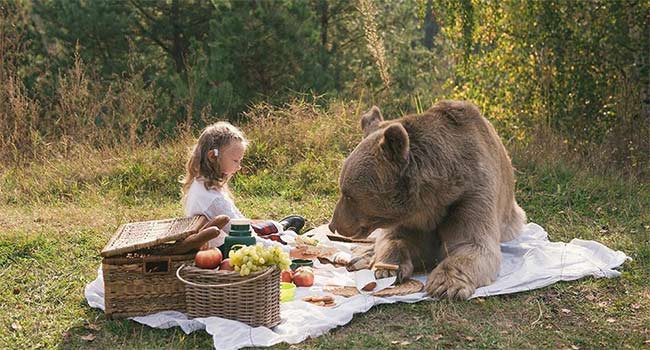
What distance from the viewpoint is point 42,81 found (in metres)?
12.5

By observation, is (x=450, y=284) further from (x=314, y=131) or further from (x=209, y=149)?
(x=314, y=131)

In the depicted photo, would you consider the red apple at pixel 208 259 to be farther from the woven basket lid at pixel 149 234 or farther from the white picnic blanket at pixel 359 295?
the white picnic blanket at pixel 359 295

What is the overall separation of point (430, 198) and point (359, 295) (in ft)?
2.33

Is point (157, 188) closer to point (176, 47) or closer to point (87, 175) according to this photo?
point (87, 175)

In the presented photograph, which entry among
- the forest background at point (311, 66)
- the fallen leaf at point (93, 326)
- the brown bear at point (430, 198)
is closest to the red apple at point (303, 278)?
the brown bear at point (430, 198)

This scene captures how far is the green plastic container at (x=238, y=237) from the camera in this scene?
441cm

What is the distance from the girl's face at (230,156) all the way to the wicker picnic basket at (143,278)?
846mm

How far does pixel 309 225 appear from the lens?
21.6 ft

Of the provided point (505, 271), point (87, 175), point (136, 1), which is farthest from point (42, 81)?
point (505, 271)

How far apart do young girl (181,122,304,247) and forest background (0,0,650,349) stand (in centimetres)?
86

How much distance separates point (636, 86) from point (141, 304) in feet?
19.8

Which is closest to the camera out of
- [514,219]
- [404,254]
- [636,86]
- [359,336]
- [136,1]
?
[359,336]

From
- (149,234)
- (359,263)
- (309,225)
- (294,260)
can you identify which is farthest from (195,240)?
(309,225)

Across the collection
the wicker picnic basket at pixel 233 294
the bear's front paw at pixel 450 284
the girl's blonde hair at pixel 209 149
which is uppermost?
the girl's blonde hair at pixel 209 149
